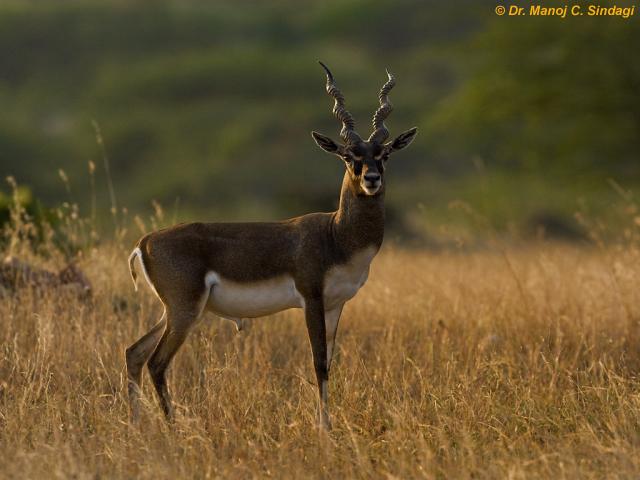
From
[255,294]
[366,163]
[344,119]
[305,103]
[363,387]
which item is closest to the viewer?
[366,163]

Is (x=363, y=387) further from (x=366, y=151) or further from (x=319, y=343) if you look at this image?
(x=366, y=151)

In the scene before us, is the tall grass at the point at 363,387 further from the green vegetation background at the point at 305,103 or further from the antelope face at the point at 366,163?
the green vegetation background at the point at 305,103

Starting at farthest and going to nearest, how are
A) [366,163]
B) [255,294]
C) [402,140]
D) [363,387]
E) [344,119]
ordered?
[363,387] → [402,140] → [344,119] → [255,294] → [366,163]

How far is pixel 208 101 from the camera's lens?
41875mm

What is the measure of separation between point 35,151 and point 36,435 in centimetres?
3387

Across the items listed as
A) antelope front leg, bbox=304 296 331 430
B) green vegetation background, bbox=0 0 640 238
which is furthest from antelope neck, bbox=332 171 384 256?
green vegetation background, bbox=0 0 640 238

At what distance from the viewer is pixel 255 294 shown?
6.33 meters

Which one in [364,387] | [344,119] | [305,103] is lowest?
[305,103]

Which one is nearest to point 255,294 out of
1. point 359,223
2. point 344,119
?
point 359,223

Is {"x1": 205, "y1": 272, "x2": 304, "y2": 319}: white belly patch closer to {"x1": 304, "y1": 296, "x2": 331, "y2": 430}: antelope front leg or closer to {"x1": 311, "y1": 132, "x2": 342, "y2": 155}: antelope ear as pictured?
{"x1": 304, "y1": 296, "x2": 331, "y2": 430}: antelope front leg

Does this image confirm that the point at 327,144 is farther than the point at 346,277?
Yes

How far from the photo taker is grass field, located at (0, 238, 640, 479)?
17.9 feet

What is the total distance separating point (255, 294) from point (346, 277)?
0.58m

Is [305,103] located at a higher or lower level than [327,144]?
lower
